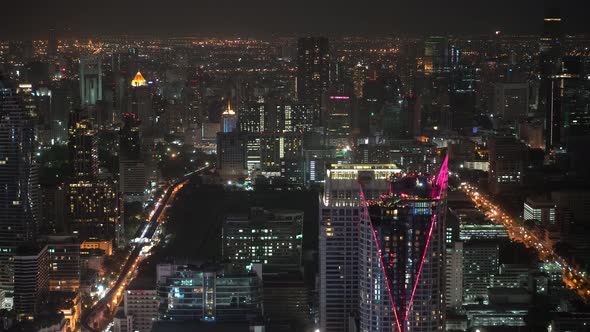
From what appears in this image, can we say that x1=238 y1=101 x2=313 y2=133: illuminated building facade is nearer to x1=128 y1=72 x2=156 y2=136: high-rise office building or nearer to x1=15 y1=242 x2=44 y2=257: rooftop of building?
x1=128 y1=72 x2=156 y2=136: high-rise office building

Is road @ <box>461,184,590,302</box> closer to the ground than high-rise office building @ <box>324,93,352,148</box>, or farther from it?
closer to the ground

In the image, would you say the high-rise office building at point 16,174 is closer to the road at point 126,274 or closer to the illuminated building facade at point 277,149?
the road at point 126,274

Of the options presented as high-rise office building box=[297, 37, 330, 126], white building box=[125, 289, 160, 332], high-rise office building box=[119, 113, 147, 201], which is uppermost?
high-rise office building box=[297, 37, 330, 126]

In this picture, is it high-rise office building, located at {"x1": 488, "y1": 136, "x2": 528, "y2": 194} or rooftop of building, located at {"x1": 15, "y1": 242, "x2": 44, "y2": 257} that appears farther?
high-rise office building, located at {"x1": 488, "y1": 136, "x2": 528, "y2": 194}

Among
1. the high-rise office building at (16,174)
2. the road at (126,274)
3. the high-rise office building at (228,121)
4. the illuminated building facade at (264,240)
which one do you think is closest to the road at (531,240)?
the illuminated building facade at (264,240)

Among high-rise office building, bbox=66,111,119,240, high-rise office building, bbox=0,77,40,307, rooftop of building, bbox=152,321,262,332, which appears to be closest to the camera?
rooftop of building, bbox=152,321,262,332

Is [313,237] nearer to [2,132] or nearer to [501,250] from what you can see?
[501,250]

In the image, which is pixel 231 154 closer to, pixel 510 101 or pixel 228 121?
pixel 228 121

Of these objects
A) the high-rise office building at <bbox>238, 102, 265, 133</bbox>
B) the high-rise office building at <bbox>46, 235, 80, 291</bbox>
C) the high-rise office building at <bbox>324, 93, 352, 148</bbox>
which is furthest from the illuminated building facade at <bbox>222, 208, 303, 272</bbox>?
the high-rise office building at <bbox>238, 102, 265, 133</bbox>
